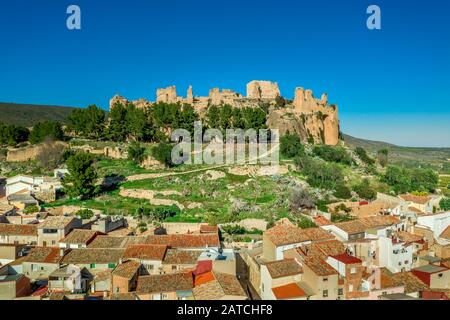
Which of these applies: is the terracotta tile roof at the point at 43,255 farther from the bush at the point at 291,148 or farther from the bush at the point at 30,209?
the bush at the point at 291,148

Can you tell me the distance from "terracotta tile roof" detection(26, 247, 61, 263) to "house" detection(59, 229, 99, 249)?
3.01ft

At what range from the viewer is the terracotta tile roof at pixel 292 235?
19.7 meters

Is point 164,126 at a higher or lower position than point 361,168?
higher

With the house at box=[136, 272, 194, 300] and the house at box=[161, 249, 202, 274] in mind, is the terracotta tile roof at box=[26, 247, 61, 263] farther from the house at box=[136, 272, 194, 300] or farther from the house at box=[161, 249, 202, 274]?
the house at box=[136, 272, 194, 300]

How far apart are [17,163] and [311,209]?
28997 millimetres

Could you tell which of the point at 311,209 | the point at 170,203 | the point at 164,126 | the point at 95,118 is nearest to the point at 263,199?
the point at 311,209

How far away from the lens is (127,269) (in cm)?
1772

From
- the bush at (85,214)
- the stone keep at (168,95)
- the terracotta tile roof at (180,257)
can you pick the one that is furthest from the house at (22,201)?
the stone keep at (168,95)

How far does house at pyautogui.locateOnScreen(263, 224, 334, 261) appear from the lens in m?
19.2

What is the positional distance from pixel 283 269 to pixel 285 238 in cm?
365

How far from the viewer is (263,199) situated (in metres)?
29.4

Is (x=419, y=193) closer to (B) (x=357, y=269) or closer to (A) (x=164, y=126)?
(B) (x=357, y=269)

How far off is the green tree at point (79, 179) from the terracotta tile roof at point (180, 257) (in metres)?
13.1
